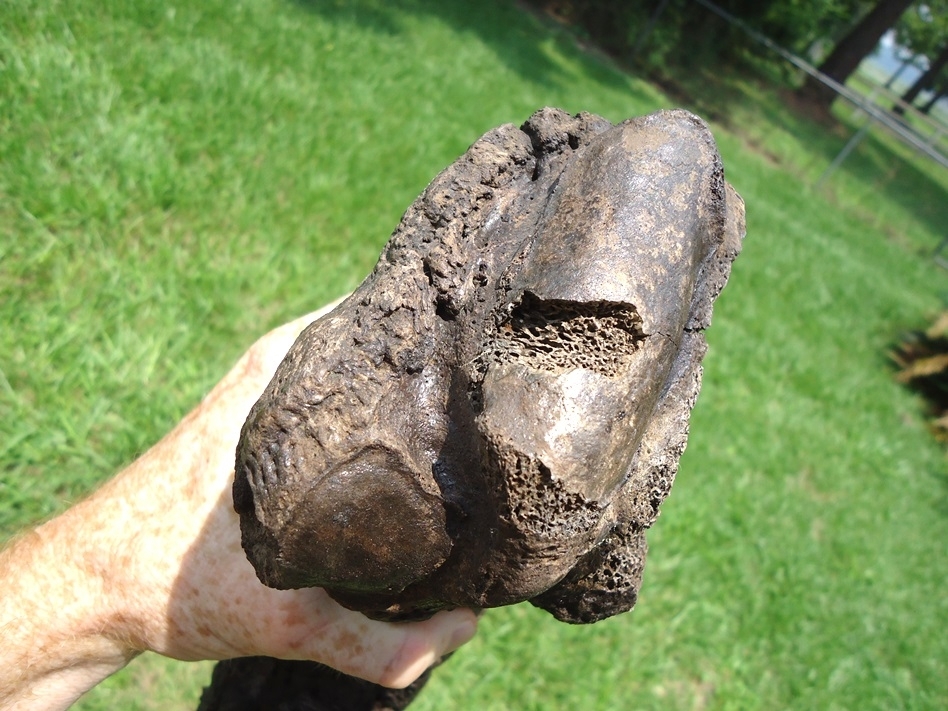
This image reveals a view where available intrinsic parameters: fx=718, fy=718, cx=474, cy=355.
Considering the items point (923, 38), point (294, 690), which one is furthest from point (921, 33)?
point (294, 690)

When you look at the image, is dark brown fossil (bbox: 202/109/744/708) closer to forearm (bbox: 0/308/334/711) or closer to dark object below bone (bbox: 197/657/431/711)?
forearm (bbox: 0/308/334/711)

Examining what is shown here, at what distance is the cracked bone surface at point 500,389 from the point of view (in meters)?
0.95

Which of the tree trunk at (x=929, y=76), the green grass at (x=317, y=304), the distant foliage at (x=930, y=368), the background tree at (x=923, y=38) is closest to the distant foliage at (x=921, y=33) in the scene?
the background tree at (x=923, y=38)

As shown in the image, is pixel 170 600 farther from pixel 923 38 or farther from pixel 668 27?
pixel 923 38

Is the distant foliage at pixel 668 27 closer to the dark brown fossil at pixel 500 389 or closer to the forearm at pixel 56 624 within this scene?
the dark brown fossil at pixel 500 389

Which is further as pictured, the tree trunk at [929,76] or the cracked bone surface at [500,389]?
the tree trunk at [929,76]

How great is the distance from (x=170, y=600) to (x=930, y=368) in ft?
23.6

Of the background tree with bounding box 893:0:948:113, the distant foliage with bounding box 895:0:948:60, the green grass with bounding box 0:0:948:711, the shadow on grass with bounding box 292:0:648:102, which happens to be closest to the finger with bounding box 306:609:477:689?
the green grass with bounding box 0:0:948:711

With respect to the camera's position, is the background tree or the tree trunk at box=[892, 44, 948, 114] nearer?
the tree trunk at box=[892, 44, 948, 114]

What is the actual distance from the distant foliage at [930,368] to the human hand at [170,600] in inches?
263

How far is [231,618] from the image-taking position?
1417mm

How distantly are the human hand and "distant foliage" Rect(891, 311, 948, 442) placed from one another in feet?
21.9

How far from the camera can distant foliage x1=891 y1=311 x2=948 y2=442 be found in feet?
22.0

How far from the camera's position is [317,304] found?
138 inches
